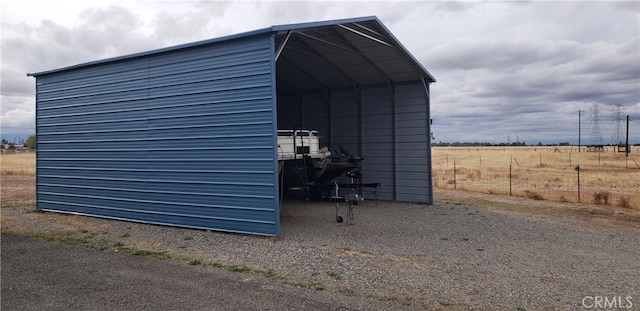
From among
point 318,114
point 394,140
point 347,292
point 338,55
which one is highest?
point 338,55

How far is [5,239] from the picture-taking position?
908 centimetres

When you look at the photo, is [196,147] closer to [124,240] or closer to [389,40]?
[124,240]

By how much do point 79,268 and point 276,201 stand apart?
11.7 ft

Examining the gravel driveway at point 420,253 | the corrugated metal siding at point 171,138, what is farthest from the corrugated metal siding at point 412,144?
the corrugated metal siding at point 171,138

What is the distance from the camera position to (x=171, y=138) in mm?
10336

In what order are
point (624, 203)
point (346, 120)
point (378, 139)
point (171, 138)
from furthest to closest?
point (346, 120), point (378, 139), point (624, 203), point (171, 138)

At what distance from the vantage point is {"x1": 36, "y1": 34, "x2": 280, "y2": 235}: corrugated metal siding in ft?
30.1

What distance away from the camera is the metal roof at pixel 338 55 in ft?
33.0

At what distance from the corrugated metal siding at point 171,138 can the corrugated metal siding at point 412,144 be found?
22.1ft

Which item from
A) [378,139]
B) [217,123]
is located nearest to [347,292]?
[217,123]

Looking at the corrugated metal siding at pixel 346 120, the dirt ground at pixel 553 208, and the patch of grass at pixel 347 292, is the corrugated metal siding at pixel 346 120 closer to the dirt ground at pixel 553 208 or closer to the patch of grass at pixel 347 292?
the dirt ground at pixel 553 208

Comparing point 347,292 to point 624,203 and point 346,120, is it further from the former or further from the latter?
point 624,203

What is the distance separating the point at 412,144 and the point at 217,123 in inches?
278

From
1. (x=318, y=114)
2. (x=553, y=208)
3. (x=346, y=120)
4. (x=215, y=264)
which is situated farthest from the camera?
(x=318, y=114)
